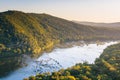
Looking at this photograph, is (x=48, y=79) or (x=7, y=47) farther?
(x=7, y=47)

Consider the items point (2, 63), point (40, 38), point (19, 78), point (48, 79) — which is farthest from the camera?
point (40, 38)

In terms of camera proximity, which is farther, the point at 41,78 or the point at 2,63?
the point at 2,63

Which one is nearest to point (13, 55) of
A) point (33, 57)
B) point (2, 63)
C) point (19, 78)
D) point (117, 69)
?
point (33, 57)

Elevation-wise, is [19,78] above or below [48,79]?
below

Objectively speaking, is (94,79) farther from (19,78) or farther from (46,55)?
(46,55)

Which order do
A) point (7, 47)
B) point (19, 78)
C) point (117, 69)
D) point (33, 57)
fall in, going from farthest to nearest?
point (7, 47) < point (33, 57) < point (19, 78) < point (117, 69)

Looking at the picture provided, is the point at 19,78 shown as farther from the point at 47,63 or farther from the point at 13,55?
the point at 13,55

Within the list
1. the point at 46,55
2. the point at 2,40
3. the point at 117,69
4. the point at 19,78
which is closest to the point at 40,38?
the point at 2,40

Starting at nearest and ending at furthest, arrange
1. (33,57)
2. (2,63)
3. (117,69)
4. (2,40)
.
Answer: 1. (117,69)
2. (2,63)
3. (33,57)
4. (2,40)

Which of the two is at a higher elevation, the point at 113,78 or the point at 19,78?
the point at 113,78
